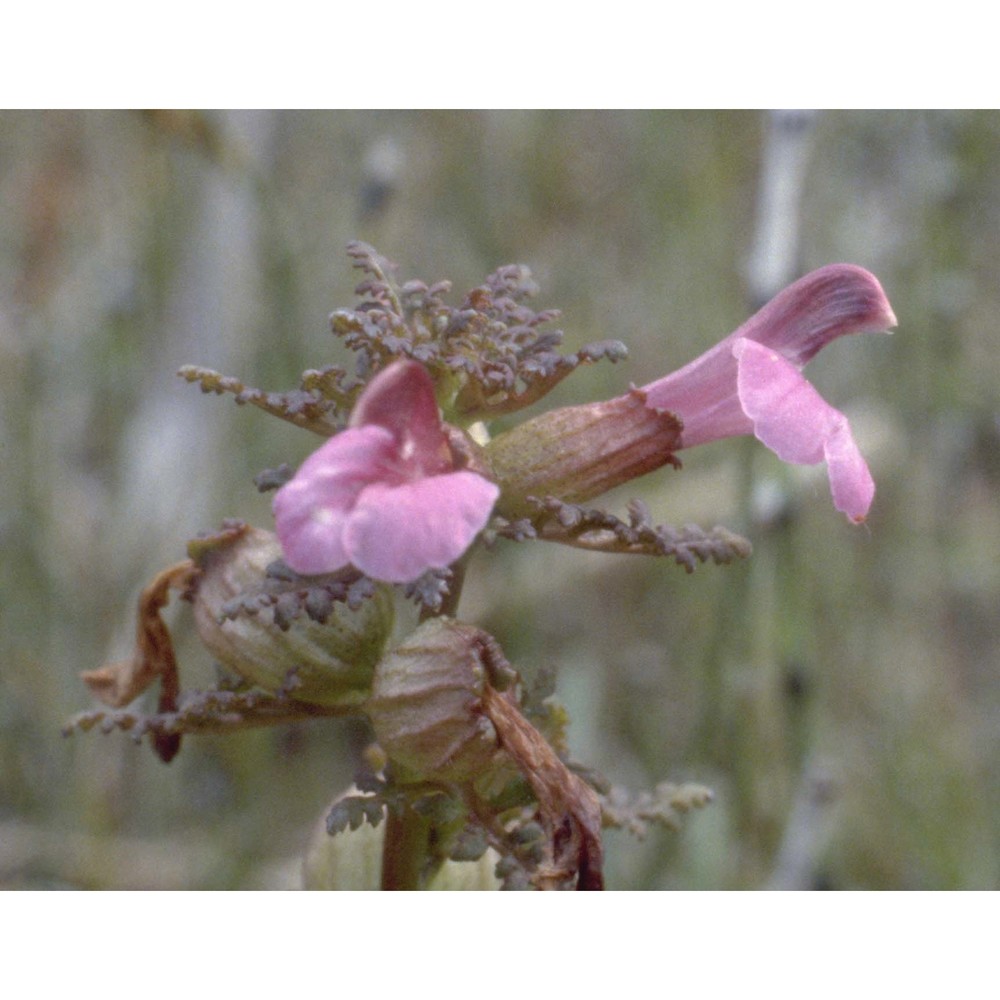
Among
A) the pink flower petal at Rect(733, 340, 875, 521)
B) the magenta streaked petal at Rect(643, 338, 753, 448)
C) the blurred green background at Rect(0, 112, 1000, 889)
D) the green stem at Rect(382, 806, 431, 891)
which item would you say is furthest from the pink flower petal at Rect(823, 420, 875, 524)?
the blurred green background at Rect(0, 112, 1000, 889)

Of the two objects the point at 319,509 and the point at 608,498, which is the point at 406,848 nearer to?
the point at 319,509

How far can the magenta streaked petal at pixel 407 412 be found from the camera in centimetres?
73

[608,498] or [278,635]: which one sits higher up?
[608,498]

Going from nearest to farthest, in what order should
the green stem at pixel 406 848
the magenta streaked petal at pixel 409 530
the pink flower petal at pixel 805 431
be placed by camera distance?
the magenta streaked petal at pixel 409 530 → the pink flower petal at pixel 805 431 → the green stem at pixel 406 848

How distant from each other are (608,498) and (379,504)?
7.28 feet

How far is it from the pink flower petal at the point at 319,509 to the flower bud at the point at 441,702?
0.51 ft

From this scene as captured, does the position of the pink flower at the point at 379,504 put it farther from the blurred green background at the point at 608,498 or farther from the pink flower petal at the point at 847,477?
the blurred green background at the point at 608,498

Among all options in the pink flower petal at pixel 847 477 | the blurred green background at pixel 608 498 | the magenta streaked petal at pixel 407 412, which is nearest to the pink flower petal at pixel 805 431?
the pink flower petal at pixel 847 477

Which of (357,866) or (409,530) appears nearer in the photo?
(409,530)

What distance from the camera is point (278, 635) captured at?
0.90 meters

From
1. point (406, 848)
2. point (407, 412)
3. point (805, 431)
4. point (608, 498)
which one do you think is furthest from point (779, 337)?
point (608, 498)

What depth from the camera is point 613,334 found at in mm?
2973

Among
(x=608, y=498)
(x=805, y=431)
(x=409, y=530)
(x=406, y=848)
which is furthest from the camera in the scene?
(x=608, y=498)

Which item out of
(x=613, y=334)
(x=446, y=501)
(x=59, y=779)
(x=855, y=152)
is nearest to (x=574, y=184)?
(x=613, y=334)
